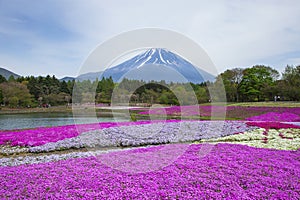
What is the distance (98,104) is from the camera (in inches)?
2215

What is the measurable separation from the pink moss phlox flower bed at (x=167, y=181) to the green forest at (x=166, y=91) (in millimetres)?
36688

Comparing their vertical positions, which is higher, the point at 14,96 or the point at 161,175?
the point at 14,96

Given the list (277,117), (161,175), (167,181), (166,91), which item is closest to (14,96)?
(166,91)

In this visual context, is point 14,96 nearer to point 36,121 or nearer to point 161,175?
point 36,121

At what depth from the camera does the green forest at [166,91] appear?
45.8m

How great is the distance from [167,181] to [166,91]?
4689 centimetres

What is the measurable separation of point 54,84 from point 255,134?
61916 mm

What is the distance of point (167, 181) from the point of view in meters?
5.39

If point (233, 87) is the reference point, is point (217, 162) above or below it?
below

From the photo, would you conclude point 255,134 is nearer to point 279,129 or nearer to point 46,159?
point 279,129

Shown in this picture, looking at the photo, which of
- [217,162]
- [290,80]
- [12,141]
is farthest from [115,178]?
Result: [290,80]

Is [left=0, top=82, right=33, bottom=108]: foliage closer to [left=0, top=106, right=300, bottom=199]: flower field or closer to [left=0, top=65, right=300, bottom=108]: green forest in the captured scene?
[left=0, top=65, right=300, bottom=108]: green forest

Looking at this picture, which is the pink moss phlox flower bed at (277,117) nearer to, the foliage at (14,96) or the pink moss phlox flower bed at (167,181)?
the pink moss phlox flower bed at (167,181)

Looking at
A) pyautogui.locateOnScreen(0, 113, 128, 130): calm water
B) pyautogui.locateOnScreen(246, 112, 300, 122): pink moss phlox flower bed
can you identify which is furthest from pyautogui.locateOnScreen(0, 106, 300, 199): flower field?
pyautogui.locateOnScreen(246, 112, 300, 122): pink moss phlox flower bed
